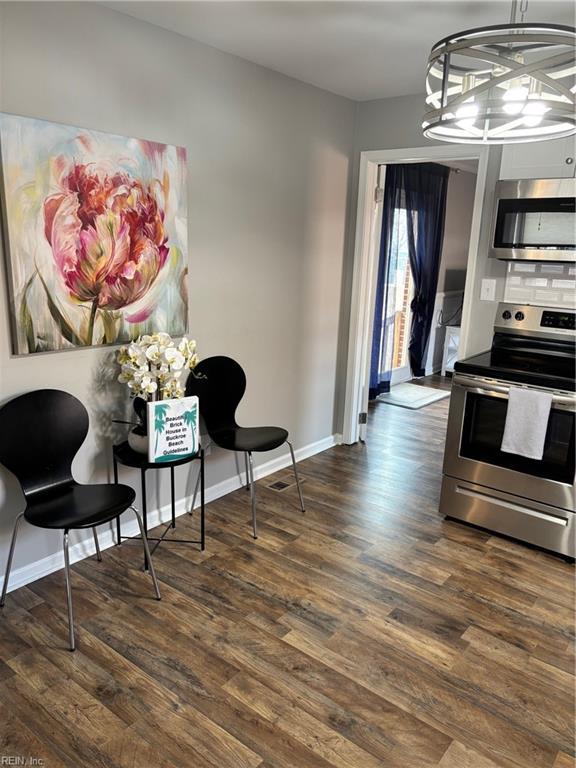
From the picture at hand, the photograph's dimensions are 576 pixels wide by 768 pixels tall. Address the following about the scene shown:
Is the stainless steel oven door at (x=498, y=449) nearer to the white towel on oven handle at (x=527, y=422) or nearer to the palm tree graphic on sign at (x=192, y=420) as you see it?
the white towel on oven handle at (x=527, y=422)

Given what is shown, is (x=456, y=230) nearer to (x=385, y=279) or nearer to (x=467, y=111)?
(x=385, y=279)

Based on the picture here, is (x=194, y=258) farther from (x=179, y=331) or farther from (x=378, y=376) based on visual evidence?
(x=378, y=376)

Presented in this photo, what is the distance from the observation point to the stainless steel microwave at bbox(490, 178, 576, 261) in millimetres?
3043

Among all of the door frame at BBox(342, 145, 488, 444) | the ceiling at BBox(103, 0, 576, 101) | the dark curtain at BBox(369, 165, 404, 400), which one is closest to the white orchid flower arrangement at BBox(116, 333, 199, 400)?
the ceiling at BBox(103, 0, 576, 101)

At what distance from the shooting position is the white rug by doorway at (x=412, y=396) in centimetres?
582

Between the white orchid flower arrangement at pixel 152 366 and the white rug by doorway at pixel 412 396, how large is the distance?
339 centimetres

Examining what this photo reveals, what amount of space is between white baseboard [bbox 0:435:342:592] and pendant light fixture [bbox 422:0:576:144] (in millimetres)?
2401

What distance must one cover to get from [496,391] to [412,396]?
300 cm

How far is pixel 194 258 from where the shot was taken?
3.16m

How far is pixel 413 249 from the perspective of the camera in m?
6.11

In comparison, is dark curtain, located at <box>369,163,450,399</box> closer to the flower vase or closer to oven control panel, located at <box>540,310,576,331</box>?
oven control panel, located at <box>540,310,576,331</box>

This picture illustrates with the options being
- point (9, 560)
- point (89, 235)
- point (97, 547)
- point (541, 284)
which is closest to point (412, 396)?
point (541, 284)

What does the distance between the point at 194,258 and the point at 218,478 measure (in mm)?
1378

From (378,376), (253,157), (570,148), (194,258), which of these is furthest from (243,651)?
(378,376)
